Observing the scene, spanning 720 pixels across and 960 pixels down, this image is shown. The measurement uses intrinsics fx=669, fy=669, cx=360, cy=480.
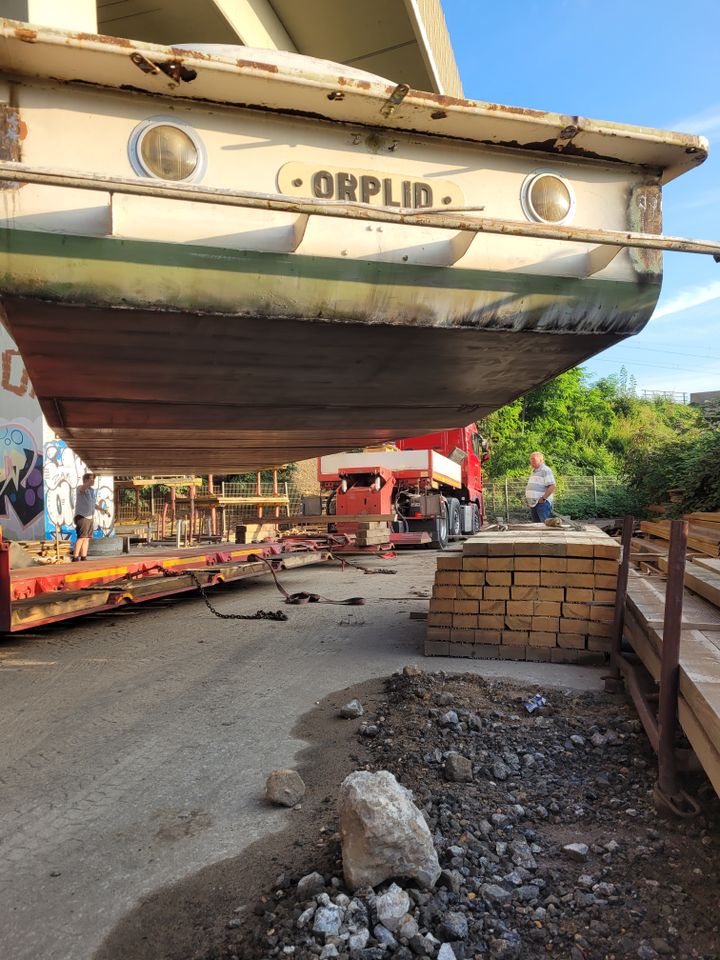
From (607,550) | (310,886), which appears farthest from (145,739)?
(607,550)

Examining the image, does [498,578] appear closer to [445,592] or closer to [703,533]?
[445,592]

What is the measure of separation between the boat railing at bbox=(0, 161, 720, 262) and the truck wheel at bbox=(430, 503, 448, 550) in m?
11.7

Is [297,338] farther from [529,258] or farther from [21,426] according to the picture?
[21,426]

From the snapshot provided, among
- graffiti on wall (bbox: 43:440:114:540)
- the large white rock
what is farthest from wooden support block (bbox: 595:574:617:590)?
graffiti on wall (bbox: 43:440:114:540)

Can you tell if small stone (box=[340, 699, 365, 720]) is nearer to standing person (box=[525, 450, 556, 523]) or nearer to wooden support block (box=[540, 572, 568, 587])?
wooden support block (box=[540, 572, 568, 587])

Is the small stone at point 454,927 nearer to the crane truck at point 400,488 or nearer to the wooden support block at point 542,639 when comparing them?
the wooden support block at point 542,639

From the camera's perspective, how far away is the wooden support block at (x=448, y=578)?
198 inches

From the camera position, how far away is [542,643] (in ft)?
15.8

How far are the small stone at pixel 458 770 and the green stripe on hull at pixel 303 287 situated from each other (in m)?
1.81

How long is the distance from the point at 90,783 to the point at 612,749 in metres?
2.38

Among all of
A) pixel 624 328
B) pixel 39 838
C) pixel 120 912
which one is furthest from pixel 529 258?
pixel 39 838

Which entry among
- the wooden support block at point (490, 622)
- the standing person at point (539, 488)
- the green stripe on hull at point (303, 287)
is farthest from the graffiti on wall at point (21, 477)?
the green stripe on hull at point (303, 287)

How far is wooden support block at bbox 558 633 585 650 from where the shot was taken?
4719mm

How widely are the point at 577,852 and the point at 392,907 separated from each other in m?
0.72
